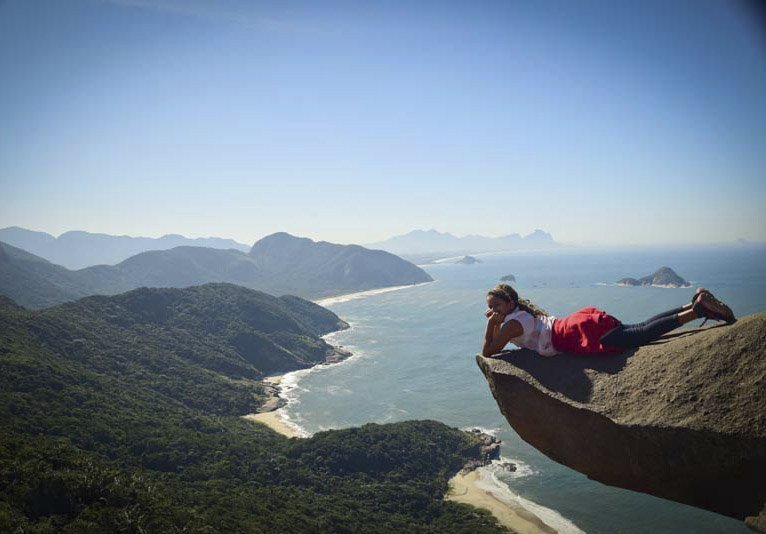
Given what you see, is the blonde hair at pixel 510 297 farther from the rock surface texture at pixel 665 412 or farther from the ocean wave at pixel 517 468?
the ocean wave at pixel 517 468

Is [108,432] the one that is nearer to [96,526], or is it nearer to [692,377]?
[96,526]

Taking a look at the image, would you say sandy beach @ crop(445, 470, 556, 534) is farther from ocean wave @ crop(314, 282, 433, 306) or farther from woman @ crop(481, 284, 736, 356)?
ocean wave @ crop(314, 282, 433, 306)

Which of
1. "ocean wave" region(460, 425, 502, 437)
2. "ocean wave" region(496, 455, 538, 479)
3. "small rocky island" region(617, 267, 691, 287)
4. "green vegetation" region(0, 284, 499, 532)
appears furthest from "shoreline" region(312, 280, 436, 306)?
"ocean wave" region(496, 455, 538, 479)

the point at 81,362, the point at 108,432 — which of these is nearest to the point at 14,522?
the point at 108,432

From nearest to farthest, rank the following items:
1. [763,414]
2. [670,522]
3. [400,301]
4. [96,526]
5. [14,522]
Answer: [763,414], [14,522], [96,526], [670,522], [400,301]

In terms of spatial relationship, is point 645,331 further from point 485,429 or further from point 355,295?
point 355,295

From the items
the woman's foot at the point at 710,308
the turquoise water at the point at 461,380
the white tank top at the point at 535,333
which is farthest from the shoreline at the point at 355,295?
the woman's foot at the point at 710,308

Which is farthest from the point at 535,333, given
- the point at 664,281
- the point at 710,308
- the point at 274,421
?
the point at 664,281
